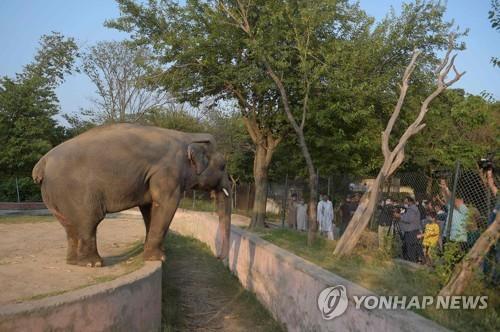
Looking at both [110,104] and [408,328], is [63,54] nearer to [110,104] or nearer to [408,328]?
[110,104]

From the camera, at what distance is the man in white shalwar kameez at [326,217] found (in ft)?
49.4

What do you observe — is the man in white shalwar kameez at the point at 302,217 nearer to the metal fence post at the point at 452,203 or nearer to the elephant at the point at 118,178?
the elephant at the point at 118,178

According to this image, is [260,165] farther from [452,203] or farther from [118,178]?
[118,178]

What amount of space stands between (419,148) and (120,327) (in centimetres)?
2123

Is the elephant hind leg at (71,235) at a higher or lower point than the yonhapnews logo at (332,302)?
higher

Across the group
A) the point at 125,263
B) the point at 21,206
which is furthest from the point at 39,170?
the point at 21,206

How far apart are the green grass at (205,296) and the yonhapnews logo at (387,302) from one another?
1.73 meters

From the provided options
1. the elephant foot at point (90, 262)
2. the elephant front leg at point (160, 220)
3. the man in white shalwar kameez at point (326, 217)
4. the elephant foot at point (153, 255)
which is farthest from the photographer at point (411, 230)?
the elephant foot at point (90, 262)

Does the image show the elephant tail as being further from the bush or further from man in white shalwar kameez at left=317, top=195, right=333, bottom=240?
the bush

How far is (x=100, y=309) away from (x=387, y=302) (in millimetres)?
2875

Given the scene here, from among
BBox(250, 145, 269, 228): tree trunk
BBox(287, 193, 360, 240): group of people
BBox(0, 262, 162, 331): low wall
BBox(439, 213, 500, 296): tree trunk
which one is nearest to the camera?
BBox(0, 262, 162, 331): low wall

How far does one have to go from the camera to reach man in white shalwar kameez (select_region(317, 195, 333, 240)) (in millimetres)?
15055

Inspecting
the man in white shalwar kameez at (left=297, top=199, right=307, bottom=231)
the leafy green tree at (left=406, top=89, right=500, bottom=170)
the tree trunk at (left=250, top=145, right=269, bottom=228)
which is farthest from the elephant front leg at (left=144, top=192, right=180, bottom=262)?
the leafy green tree at (left=406, top=89, right=500, bottom=170)

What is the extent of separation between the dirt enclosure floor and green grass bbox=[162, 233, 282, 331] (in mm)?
982
